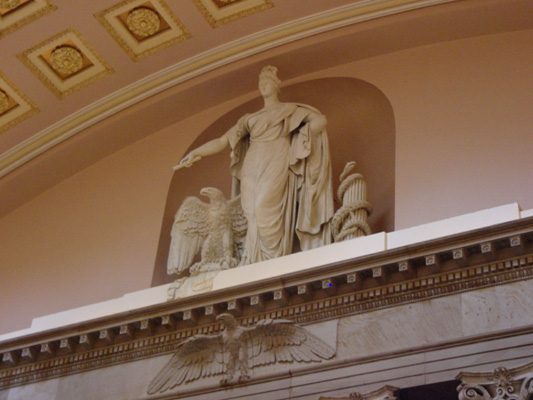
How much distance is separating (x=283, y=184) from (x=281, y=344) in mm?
1906

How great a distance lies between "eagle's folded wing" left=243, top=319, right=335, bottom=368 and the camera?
9.07 m

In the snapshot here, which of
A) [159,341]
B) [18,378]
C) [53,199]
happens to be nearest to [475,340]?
[159,341]

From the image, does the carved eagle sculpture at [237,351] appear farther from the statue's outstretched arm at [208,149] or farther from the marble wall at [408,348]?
the statue's outstretched arm at [208,149]

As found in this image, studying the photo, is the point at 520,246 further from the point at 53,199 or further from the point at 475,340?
the point at 53,199

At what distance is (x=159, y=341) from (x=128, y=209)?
2.66 m

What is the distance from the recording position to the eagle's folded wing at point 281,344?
29.8 ft

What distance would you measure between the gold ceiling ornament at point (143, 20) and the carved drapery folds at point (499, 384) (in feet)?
20.0

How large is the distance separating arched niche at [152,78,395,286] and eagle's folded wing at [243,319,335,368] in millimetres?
1674

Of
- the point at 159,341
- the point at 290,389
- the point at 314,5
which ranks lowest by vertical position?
the point at 290,389

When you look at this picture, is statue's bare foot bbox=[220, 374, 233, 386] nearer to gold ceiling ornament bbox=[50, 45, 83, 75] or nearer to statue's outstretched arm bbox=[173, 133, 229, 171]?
statue's outstretched arm bbox=[173, 133, 229, 171]

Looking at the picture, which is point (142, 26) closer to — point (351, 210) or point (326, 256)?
point (351, 210)

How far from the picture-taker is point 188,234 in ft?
35.7

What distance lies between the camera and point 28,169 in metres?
13.1

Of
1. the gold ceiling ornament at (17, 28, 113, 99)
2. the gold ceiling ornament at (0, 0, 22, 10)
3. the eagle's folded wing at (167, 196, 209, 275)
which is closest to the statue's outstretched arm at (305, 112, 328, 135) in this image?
the eagle's folded wing at (167, 196, 209, 275)
